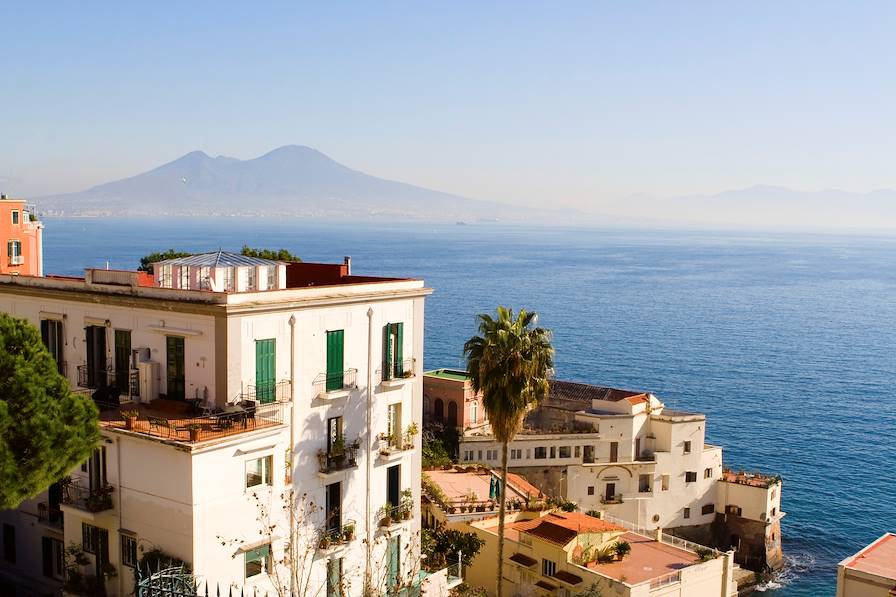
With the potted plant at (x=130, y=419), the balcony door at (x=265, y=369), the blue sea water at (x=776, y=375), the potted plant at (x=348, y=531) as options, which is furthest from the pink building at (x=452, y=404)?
the potted plant at (x=130, y=419)

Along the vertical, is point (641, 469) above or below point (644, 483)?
above

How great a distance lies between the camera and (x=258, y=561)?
25297 mm

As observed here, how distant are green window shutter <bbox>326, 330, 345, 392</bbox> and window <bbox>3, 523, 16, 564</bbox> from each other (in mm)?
13084

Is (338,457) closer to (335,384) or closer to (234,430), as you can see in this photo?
(335,384)

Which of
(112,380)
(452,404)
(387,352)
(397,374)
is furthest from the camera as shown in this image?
(452,404)

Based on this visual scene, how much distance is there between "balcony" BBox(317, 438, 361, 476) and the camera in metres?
27.7

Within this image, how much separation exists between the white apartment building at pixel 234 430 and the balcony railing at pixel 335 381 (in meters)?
0.04

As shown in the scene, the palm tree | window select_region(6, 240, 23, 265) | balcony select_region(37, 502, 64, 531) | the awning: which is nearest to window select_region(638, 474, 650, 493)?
the awning

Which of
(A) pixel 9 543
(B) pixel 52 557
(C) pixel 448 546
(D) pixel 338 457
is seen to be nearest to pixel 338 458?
(D) pixel 338 457

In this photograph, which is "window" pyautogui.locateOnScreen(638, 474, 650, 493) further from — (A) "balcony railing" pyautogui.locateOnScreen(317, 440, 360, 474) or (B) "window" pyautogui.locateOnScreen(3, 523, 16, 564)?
(B) "window" pyautogui.locateOnScreen(3, 523, 16, 564)

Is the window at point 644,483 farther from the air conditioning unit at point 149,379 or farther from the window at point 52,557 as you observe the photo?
the air conditioning unit at point 149,379

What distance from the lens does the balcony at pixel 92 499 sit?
81.8ft

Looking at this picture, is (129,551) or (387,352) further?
(387,352)

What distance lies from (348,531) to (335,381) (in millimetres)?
4812
